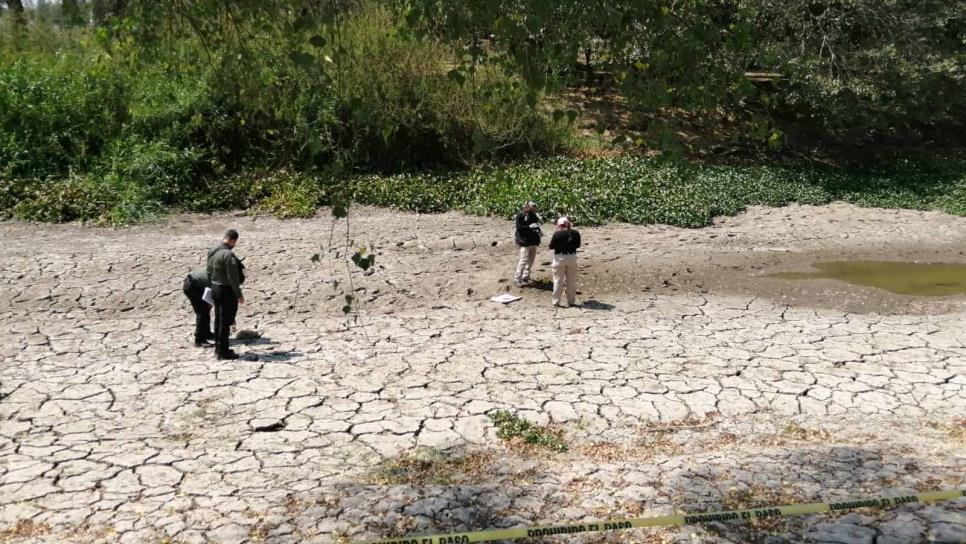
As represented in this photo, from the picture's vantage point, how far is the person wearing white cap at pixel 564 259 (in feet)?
41.7

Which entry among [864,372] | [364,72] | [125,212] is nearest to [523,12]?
[864,372]

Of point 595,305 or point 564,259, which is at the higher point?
point 564,259

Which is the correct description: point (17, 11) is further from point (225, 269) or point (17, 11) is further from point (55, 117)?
point (225, 269)

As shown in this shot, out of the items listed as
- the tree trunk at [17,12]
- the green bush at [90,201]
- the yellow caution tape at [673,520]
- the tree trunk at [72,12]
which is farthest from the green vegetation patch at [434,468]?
the tree trunk at [17,12]

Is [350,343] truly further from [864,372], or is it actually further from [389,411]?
[864,372]

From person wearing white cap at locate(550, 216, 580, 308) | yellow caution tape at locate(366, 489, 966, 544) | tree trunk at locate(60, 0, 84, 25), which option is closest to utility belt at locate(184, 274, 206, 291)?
tree trunk at locate(60, 0, 84, 25)

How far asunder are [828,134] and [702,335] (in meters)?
15.3

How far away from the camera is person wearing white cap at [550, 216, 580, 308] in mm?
12703

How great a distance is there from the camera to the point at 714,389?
9.77 meters

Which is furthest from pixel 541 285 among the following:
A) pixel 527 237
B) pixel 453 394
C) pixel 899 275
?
pixel 899 275

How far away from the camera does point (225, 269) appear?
1009cm

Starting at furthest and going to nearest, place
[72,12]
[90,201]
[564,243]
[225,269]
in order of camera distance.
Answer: [90,201]
[564,243]
[225,269]
[72,12]

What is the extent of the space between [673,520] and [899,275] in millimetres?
11272

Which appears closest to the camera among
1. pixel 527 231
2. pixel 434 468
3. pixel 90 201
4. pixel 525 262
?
pixel 434 468
